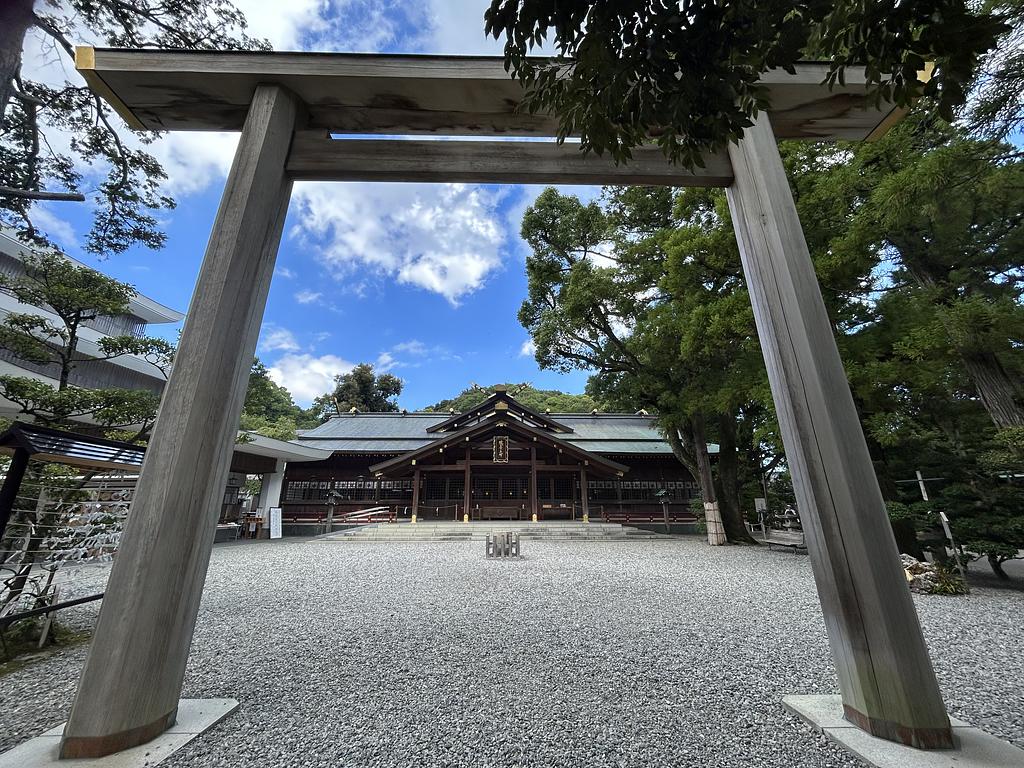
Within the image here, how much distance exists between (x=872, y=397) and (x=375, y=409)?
119 feet

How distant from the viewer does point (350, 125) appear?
2.52 metres

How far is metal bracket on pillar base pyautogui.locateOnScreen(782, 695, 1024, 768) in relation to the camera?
1.43 m

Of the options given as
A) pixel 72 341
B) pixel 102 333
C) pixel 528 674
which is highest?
pixel 102 333

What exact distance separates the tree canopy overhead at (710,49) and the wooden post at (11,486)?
4.03 metres

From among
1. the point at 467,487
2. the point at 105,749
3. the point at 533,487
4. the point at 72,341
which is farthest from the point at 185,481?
the point at 533,487

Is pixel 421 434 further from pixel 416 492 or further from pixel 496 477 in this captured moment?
pixel 496 477

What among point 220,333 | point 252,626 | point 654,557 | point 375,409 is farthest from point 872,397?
point 375,409

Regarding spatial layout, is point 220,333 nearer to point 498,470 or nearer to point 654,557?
point 654,557

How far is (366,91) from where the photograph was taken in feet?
7.57

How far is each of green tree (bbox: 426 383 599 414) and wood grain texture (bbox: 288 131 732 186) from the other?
31.3 metres

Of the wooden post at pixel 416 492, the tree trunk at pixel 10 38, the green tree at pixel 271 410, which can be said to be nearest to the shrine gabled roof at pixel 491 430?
the wooden post at pixel 416 492

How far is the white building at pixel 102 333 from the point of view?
1301cm

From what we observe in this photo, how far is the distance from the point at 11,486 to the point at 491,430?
13.2 metres

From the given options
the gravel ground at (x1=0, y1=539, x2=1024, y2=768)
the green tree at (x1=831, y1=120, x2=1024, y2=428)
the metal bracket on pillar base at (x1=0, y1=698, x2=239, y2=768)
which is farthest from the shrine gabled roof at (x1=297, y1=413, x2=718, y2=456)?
the metal bracket on pillar base at (x1=0, y1=698, x2=239, y2=768)
